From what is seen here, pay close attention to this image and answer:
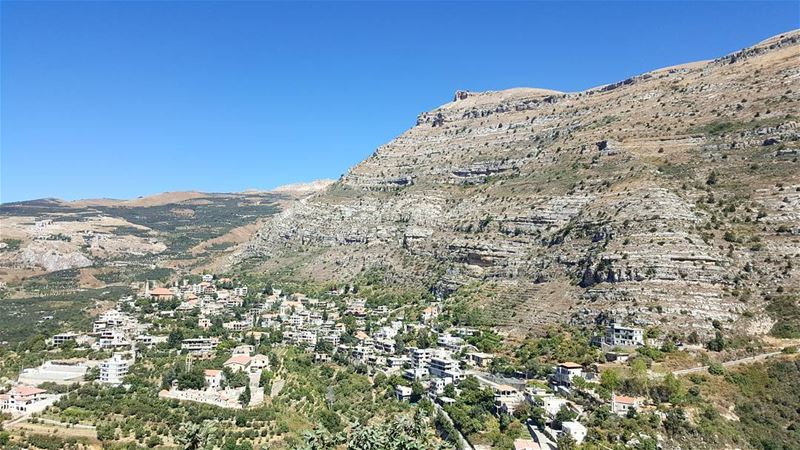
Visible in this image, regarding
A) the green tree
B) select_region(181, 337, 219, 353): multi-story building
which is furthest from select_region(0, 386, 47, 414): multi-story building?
select_region(181, 337, 219, 353): multi-story building

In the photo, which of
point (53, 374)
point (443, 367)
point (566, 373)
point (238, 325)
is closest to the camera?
point (566, 373)

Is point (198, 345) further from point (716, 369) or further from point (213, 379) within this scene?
point (716, 369)

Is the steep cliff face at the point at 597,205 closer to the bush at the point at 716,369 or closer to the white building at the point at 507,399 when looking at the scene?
the bush at the point at 716,369

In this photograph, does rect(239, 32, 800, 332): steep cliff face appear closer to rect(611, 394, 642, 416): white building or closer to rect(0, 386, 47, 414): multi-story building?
rect(611, 394, 642, 416): white building

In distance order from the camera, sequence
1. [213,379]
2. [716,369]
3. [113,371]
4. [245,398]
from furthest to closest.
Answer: [213,379]
[113,371]
[245,398]
[716,369]

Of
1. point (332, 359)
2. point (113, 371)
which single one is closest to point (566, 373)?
point (332, 359)

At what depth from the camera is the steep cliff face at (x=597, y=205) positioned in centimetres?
5856

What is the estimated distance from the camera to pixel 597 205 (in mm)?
73562

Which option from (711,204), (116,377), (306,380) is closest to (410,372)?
(306,380)

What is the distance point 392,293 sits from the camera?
88.1 metres

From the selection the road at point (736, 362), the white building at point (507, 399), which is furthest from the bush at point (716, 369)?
the white building at point (507, 399)

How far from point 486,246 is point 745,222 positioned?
3064 centimetres

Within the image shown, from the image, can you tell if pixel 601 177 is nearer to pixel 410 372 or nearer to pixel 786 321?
pixel 786 321

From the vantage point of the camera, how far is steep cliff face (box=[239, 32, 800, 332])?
58.6 m
